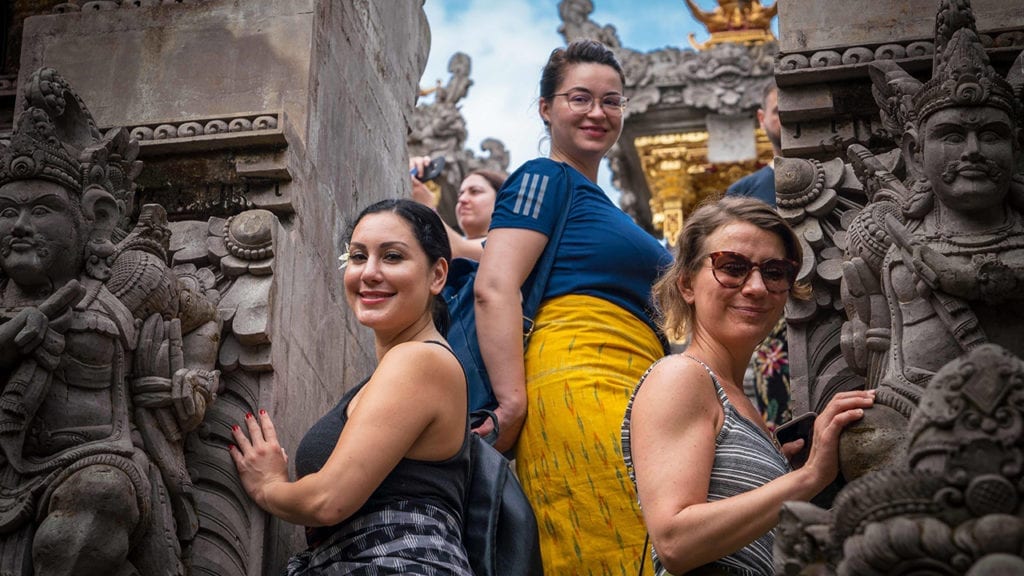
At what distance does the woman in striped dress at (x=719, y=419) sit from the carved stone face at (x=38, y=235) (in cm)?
250

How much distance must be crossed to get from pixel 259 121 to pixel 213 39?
2.71 ft

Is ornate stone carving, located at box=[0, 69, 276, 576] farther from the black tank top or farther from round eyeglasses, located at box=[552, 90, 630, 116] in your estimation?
round eyeglasses, located at box=[552, 90, 630, 116]

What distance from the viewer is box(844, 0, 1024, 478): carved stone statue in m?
6.42

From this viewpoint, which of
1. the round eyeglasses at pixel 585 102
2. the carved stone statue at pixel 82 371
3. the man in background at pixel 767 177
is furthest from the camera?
the man in background at pixel 767 177

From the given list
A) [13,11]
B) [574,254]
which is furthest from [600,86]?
[13,11]

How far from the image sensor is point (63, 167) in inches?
289

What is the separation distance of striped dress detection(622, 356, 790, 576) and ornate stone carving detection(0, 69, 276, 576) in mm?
2163

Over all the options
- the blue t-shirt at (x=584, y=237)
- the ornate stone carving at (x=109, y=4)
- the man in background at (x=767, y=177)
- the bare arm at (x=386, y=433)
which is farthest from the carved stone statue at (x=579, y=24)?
the bare arm at (x=386, y=433)

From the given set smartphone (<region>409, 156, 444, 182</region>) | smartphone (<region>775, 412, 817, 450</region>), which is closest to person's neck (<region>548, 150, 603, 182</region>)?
smartphone (<region>775, 412, 817, 450</region>)

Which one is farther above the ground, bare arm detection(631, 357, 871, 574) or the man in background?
the man in background

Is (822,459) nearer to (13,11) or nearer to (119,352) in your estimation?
(119,352)

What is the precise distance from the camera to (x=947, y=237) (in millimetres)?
6590

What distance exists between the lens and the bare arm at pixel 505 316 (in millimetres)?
7219

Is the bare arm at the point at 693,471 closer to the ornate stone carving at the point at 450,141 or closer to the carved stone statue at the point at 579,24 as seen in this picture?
the ornate stone carving at the point at 450,141
